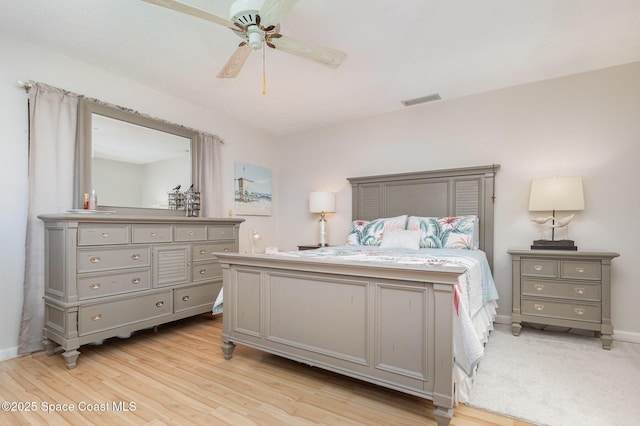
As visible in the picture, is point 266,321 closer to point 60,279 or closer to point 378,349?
point 378,349

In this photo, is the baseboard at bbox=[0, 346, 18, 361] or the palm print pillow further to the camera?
the palm print pillow

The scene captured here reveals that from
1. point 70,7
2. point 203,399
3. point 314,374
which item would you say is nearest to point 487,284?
point 314,374

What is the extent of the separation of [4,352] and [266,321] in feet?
6.81

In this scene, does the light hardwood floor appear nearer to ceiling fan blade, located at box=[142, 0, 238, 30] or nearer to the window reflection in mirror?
the window reflection in mirror

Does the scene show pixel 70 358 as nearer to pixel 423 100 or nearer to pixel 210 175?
pixel 210 175

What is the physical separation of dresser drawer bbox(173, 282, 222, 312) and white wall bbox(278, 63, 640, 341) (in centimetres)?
201

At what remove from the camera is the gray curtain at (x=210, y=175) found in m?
3.86

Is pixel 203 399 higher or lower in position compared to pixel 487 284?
lower

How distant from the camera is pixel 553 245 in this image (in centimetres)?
297

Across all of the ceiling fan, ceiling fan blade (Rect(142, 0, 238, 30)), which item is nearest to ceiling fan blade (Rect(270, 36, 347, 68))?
the ceiling fan

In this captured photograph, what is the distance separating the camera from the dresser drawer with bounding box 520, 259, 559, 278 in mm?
2846

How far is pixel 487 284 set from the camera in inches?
113

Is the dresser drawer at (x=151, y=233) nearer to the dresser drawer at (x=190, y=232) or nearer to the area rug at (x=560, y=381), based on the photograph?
the dresser drawer at (x=190, y=232)

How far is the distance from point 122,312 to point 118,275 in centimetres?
32
